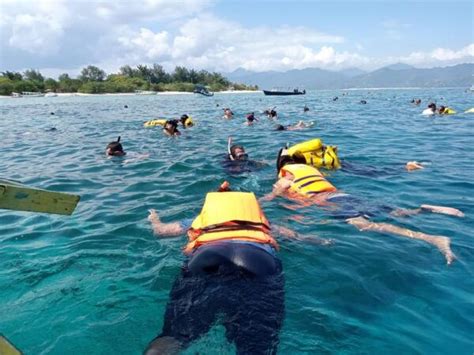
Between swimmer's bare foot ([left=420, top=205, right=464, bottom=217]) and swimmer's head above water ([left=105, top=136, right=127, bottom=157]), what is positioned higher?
swimmer's head above water ([left=105, top=136, right=127, bottom=157])

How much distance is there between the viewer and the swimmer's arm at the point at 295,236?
19.1ft

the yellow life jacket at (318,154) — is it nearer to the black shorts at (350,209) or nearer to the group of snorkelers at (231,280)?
the black shorts at (350,209)

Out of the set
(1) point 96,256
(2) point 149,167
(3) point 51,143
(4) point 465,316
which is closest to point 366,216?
(4) point 465,316

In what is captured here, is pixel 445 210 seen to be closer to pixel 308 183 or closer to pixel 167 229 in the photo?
pixel 308 183

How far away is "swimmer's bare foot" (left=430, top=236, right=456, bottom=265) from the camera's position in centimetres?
533

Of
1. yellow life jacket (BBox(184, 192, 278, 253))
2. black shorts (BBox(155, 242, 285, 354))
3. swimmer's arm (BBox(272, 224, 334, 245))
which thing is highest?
yellow life jacket (BBox(184, 192, 278, 253))

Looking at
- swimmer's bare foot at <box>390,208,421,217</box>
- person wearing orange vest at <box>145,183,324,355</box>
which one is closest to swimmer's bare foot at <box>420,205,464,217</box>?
swimmer's bare foot at <box>390,208,421,217</box>

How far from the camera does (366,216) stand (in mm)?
6777

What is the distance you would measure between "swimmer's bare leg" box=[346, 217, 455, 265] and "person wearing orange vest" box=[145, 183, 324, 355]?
2.42m

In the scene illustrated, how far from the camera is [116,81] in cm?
10294

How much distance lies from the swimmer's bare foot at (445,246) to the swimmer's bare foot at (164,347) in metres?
3.79

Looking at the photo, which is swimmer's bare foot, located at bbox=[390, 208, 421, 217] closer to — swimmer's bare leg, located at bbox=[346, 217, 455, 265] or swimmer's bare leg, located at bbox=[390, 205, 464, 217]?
swimmer's bare leg, located at bbox=[390, 205, 464, 217]

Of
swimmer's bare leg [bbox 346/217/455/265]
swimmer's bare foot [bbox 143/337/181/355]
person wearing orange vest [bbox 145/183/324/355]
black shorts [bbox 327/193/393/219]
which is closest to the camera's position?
swimmer's bare foot [bbox 143/337/181/355]

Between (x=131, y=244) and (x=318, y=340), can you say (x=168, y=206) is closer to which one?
(x=131, y=244)
